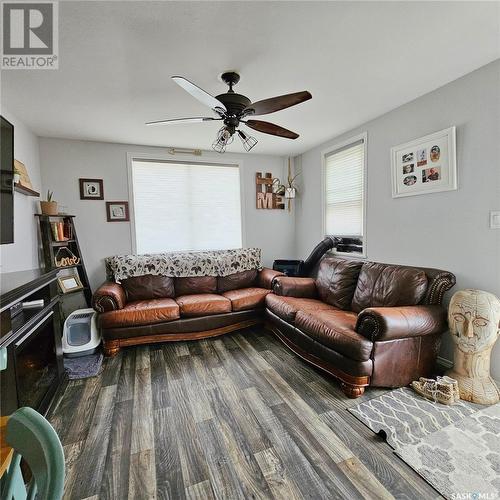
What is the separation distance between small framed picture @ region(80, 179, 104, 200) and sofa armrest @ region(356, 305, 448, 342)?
3.47 m

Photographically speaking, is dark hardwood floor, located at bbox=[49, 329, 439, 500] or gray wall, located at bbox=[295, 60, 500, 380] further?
gray wall, located at bbox=[295, 60, 500, 380]

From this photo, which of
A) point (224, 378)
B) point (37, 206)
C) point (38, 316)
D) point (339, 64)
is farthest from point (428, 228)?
point (37, 206)

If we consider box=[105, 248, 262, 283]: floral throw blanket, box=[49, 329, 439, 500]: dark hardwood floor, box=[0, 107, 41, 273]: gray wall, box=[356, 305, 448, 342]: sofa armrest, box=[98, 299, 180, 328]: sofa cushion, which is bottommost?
box=[49, 329, 439, 500]: dark hardwood floor

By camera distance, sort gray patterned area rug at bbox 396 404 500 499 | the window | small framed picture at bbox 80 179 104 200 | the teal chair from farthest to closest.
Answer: small framed picture at bbox 80 179 104 200, the window, gray patterned area rug at bbox 396 404 500 499, the teal chair

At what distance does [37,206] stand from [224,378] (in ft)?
9.61

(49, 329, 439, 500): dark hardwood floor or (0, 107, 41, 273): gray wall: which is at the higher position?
(0, 107, 41, 273): gray wall

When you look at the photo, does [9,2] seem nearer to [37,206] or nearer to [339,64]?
[339,64]

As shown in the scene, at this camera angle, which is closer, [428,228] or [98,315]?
[428,228]

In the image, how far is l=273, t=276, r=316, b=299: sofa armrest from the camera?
11.1ft

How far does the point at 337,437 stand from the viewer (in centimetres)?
169

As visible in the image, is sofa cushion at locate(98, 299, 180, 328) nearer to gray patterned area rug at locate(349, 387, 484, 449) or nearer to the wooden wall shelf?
the wooden wall shelf

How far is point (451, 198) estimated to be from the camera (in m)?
2.34

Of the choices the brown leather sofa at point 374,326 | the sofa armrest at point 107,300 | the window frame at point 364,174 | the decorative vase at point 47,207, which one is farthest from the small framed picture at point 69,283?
the window frame at point 364,174

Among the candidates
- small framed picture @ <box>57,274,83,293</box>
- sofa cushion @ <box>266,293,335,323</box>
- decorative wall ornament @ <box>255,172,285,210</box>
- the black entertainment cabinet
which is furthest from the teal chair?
decorative wall ornament @ <box>255,172,285,210</box>
